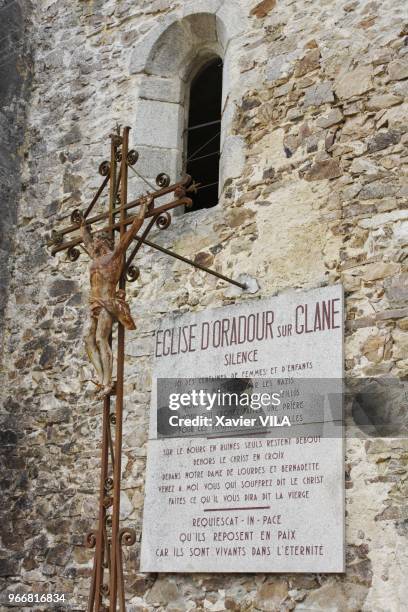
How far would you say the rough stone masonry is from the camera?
565 cm

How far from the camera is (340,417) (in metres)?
5.61

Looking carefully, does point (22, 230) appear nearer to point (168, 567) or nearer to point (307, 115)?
point (307, 115)

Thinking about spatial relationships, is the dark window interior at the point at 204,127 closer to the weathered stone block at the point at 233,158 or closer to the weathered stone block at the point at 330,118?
the weathered stone block at the point at 233,158

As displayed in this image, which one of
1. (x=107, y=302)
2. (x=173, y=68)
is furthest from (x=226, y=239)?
(x=173, y=68)

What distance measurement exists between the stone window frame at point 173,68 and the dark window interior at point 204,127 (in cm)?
11

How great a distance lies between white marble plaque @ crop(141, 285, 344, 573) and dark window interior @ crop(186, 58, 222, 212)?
69.7 inches

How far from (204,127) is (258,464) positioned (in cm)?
315

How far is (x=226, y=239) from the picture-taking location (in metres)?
6.69

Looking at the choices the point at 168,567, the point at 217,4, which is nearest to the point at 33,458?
the point at 168,567

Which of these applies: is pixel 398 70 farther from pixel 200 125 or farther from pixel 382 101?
pixel 200 125

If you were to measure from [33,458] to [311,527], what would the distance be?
2429mm

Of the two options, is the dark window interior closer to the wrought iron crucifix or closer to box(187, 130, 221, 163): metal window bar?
box(187, 130, 221, 163): metal window bar

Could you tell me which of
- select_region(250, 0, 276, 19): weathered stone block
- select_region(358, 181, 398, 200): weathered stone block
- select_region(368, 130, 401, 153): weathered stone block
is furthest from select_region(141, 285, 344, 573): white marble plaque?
select_region(250, 0, 276, 19): weathered stone block

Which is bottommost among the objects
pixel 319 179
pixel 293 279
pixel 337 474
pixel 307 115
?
pixel 337 474
